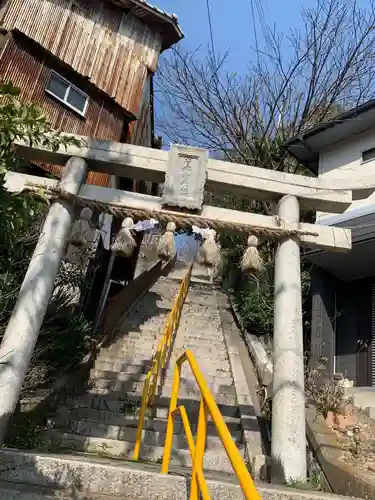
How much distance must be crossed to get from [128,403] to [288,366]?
2883 mm

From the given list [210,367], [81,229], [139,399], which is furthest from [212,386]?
[81,229]

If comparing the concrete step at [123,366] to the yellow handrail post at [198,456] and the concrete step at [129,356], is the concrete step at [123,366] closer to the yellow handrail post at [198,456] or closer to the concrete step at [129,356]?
the concrete step at [129,356]

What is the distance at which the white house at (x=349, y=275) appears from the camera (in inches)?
412

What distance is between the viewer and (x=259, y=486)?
4.01 metres

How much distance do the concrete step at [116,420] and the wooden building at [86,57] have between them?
577 cm

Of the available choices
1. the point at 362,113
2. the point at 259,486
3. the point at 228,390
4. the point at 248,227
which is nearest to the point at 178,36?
the point at 362,113

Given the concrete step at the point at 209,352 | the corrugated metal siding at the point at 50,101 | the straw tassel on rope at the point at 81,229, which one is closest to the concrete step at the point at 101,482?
the straw tassel on rope at the point at 81,229

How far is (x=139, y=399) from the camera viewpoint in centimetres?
726

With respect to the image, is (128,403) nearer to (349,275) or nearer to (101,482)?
(101,482)

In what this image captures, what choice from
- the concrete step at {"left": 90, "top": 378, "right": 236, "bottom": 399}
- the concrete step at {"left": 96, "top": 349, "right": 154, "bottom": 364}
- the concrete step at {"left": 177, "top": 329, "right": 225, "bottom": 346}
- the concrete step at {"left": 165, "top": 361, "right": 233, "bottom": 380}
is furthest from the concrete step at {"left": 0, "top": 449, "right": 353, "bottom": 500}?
the concrete step at {"left": 177, "top": 329, "right": 225, "bottom": 346}

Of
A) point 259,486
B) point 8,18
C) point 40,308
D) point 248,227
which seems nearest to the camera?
point 259,486

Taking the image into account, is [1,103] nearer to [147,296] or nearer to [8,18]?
[8,18]

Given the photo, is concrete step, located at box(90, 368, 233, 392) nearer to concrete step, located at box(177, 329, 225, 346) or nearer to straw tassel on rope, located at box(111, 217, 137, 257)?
concrete step, located at box(177, 329, 225, 346)

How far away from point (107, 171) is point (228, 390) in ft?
14.5
